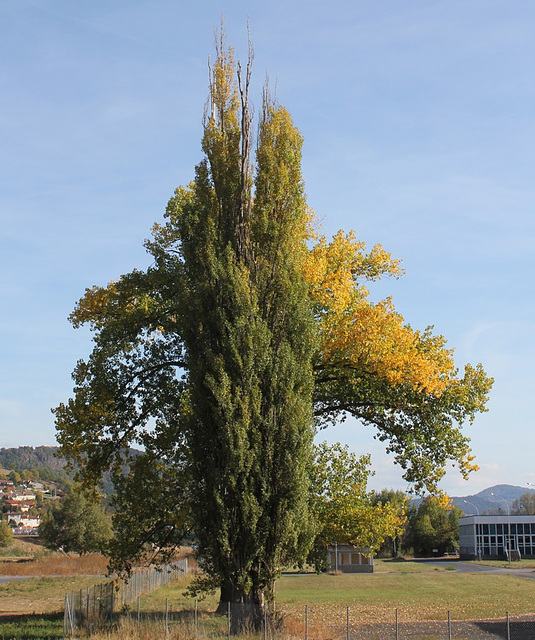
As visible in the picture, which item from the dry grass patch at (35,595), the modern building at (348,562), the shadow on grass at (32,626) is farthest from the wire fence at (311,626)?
the modern building at (348,562)

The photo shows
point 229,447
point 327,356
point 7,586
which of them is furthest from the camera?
point 7,586

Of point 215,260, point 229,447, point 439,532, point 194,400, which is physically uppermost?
point 215,260

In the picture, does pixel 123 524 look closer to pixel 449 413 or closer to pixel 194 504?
pixel 194 504

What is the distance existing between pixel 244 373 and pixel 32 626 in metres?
11.7

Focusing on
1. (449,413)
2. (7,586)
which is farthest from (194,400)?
(7,586)

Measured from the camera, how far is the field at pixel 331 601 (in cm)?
2473

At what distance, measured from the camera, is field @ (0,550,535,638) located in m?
24.7

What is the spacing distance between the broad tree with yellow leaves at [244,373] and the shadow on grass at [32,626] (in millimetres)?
2862

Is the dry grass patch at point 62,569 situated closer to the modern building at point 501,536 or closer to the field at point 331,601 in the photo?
the field at point 331,601

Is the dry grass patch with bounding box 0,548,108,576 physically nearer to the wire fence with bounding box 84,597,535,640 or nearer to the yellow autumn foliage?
the wire fence with bounding box 84,597,535,640

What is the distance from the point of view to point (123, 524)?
2358 cm

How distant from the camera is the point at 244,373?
20.1 m

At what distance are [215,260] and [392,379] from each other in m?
6.40

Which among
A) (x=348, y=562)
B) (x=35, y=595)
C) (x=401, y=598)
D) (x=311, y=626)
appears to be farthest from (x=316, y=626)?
(x=348, y=562)
